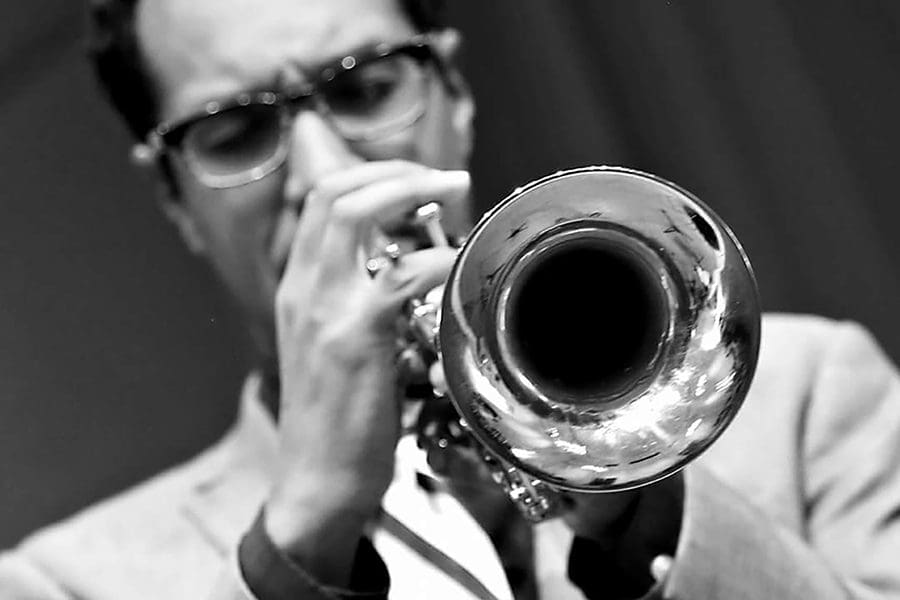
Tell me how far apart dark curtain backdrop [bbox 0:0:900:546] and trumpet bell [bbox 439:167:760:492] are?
2.21 feet

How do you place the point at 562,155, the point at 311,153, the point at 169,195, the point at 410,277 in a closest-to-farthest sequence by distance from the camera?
1. the point at 410,277
2. the point at 311,153
3. the point at 169,195
4. the point at 562,155

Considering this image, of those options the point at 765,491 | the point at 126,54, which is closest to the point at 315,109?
the point at 126,54

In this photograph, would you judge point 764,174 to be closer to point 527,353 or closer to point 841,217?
point 841,217

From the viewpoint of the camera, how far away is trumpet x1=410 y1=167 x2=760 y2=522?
0.95m

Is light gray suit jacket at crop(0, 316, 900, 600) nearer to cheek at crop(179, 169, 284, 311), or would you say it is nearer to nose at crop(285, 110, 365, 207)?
cheek at crop(179, 169, 284, 311)

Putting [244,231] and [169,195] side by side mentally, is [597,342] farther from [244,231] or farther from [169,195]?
[169,195]

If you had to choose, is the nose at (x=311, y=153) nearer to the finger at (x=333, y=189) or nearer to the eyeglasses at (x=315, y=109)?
the eyeglasses at (x=315, y=109)

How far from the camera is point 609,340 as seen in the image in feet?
3.43

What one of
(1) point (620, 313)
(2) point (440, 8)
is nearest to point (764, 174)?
(2) point (440, 8)

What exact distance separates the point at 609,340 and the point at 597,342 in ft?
0.03

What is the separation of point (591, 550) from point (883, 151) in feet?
3.57

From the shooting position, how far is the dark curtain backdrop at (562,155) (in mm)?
1680

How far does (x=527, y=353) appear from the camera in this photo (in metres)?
1.01

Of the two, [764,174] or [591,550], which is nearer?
[591,550]
